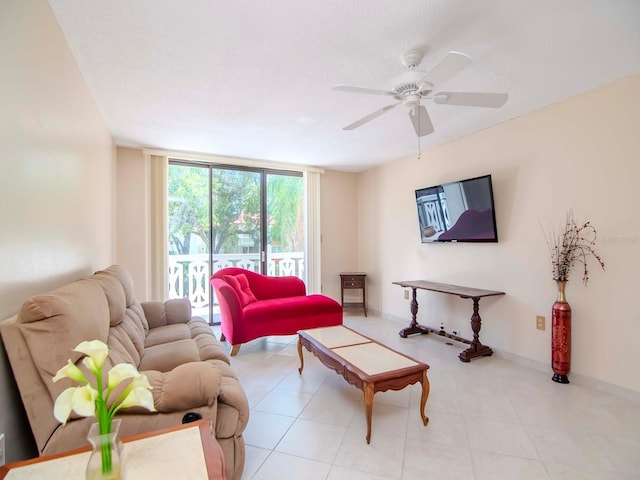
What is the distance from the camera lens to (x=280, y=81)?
7.49ft

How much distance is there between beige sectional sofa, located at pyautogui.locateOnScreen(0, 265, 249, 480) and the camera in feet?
3.67

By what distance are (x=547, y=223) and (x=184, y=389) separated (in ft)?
10.3

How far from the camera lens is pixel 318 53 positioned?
1.95 m

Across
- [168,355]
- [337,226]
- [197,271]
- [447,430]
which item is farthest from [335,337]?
[337,226]

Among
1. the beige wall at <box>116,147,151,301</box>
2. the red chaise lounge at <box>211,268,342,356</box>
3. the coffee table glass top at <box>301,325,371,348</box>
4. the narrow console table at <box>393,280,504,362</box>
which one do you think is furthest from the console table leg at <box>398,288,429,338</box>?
the beige wall at <box>116,147,151,301</box>

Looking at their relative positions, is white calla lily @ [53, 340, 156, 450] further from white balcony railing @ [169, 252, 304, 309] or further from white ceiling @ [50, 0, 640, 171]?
white balcony railing @ [169, 252, 304, 309]

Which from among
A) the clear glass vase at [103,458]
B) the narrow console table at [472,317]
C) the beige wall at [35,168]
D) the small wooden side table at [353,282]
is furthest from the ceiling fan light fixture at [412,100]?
the small wooden side table at [353,282]

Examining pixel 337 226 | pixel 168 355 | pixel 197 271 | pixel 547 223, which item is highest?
pixel 337 226

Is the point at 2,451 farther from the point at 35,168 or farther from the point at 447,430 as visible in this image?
the point at 447,430

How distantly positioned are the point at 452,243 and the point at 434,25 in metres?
2.53

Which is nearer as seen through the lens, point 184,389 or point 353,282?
point 184,389

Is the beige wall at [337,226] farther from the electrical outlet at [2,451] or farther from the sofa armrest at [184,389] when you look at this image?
the electrical outlet at [2,451]

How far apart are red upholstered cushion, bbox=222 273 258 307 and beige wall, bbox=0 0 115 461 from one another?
4.92 feet

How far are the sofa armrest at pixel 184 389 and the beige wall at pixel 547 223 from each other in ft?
9.54
